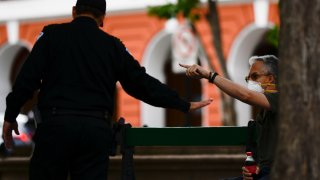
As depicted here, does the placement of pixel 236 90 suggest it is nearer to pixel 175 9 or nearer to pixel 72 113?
pixel 72 113

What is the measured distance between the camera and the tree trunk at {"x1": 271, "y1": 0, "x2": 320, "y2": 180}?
18.8 ft

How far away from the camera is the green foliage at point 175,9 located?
22.5 metres

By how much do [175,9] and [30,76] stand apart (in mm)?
16532

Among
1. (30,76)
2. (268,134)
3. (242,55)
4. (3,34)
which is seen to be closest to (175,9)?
(242,55)

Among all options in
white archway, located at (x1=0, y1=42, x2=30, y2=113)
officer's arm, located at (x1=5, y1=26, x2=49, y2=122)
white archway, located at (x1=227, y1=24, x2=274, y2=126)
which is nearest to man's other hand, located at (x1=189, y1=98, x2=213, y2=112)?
officer's arm, located at (x1=5, y1=26, x2=49, y2=122)

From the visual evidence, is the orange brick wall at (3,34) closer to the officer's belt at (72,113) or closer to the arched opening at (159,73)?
the arched opening at (159,73)

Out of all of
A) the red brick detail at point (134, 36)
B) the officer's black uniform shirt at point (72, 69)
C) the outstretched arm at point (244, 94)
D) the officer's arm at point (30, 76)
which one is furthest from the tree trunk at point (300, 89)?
the red brick detail at point (134, 36)

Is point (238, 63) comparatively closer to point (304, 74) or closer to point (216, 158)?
point (216, 158)

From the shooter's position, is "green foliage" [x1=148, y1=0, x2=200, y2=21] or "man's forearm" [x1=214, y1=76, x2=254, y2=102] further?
"green foliage" [x1=148, y1=0, x2=200, y2=21]

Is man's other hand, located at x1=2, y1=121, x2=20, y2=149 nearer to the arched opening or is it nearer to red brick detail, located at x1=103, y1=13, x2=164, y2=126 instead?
the arched opening

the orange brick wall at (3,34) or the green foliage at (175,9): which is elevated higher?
the orange brick wall at (3,34)

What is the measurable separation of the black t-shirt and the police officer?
806 mm

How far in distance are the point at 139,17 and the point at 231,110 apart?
9.15 metres

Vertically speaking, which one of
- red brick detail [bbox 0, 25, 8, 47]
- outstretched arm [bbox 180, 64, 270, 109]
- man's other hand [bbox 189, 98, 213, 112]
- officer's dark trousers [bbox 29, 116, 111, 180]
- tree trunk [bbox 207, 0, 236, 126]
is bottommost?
officer's dark trousers [bbox 29, 116, 111, 180]
